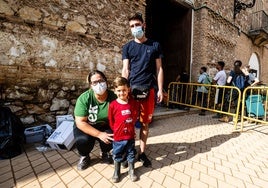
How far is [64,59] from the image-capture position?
4066mm

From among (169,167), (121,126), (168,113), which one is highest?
(121,126)

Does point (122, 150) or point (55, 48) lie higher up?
point (55, 48)

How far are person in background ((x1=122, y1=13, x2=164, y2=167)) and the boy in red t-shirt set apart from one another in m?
0.30

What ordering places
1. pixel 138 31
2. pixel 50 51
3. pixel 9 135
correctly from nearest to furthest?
1. pixel 138 31
2. pixel 9 135
3. pixel 50 51

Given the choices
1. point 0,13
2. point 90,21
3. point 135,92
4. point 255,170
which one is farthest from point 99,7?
point 255,170

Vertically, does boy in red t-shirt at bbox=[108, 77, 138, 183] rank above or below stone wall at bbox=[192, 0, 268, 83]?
below

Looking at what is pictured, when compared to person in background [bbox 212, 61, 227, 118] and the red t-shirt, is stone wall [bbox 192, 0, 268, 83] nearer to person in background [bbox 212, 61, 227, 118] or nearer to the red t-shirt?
person in background [bbox 212, 61, 227, 118]

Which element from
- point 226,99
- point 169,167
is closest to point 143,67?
point 169,167

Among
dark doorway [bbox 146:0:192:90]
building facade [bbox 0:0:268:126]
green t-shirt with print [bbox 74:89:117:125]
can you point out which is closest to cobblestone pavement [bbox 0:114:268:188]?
green t-shirt with print [bbox 74:89:117:125]

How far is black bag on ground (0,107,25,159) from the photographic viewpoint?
109 inches

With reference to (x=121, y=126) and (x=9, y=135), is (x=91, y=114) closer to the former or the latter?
(x=121, y=126)

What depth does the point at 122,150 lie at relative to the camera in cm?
221

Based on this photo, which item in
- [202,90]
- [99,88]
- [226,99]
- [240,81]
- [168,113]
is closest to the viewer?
[99,88]

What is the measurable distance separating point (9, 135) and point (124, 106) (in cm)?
193
